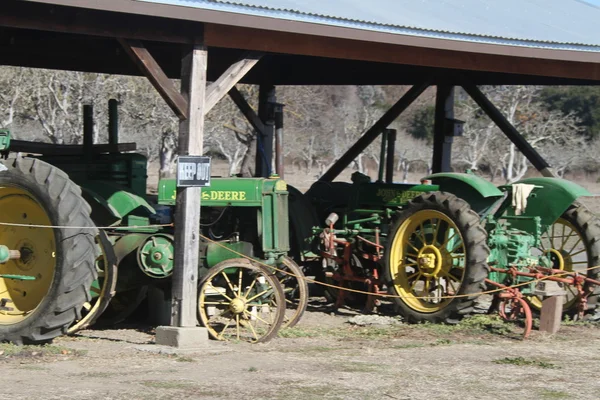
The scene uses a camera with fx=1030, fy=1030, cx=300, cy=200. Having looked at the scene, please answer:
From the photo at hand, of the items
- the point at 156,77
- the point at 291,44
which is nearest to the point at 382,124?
the point at 291,44

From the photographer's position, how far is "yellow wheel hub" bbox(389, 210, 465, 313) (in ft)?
34.6

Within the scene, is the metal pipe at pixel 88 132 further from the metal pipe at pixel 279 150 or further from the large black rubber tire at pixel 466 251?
the large black rubber tire at pixel 466 251

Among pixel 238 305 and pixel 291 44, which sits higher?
pixel 291 44

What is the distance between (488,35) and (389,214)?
A: 2.37 m

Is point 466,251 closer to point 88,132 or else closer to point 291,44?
point 291,44

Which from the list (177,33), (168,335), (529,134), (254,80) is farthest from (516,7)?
(529,134)

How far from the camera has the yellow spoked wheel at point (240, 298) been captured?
9414mm

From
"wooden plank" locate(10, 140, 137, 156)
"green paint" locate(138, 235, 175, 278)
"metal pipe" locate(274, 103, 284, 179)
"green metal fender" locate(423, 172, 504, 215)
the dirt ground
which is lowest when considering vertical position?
the dirt ground

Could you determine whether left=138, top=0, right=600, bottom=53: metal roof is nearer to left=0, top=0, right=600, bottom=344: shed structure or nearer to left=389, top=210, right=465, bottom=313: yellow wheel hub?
left=0, top=0, right=600, bottom=344: shed structure

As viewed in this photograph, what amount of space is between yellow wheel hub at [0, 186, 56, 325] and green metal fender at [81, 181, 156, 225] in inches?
31.0

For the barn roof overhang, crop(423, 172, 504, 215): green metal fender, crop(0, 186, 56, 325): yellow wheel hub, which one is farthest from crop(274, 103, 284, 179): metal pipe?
crop(0, 186, 56, 325): yellow wheel hub

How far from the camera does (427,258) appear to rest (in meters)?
10.6

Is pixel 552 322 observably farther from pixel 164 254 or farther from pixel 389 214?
pixel 164 254

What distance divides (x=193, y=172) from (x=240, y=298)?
4.25ft
